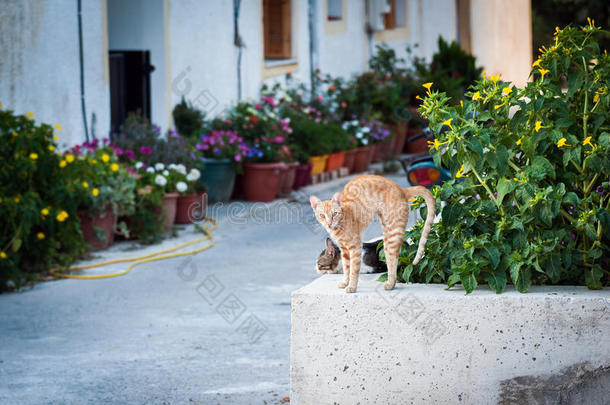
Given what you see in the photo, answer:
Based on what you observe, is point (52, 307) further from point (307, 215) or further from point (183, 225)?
point (307, 215)

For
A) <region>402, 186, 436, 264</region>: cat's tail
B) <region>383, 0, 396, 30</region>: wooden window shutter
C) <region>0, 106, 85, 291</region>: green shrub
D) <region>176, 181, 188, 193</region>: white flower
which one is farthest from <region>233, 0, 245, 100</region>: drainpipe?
<region>402, 186, 436, 264</region>: cat's tail

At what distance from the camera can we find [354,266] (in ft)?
10.8

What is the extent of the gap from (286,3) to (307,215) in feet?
16.9

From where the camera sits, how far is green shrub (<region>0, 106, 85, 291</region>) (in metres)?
6.39

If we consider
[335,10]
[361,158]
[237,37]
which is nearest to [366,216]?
[237,37]

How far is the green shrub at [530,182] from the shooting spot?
332cm

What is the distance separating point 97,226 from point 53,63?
1.81m

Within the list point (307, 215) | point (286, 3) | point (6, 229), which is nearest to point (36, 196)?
point (6, 229)

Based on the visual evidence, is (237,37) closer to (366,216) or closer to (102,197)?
(102,197)

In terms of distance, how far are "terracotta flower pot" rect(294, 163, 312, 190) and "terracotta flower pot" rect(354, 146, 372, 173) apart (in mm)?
1895

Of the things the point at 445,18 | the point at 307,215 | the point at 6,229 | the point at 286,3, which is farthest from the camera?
the point at 445,18

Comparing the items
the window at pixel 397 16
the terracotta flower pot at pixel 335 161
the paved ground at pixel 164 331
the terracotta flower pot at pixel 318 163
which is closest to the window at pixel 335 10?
the window at pixel 397 16

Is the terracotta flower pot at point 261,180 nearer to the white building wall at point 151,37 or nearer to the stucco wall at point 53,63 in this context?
the white building wall at point 151,37

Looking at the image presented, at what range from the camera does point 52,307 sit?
6.06 metres
